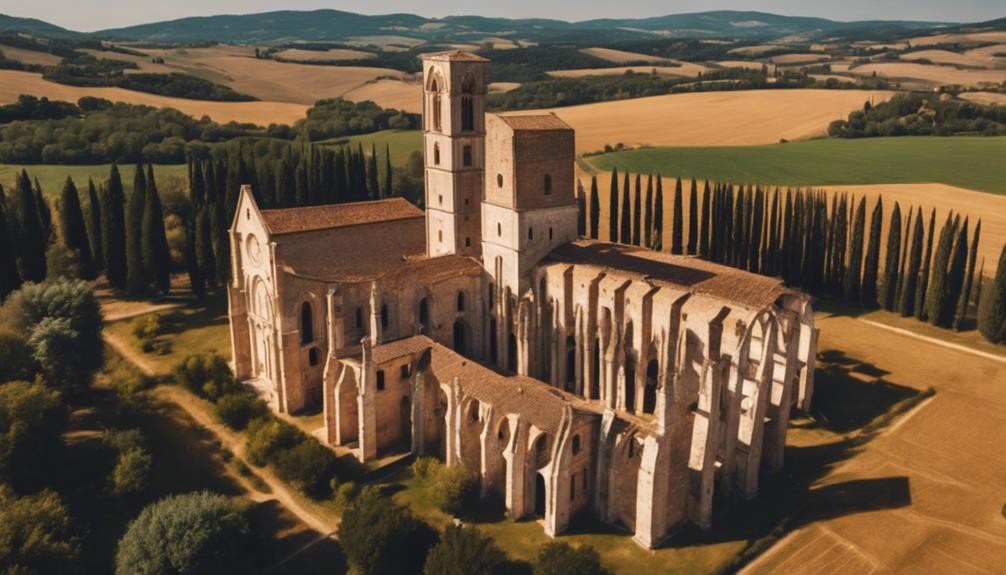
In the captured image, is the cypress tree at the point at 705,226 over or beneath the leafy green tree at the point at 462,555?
over

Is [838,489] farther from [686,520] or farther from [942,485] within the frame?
[686,520]

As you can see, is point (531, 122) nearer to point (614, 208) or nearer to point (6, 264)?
point (614, 208)

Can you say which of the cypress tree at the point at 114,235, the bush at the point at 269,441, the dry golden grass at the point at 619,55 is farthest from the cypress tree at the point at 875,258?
the dry golden grass at the point at 619,55

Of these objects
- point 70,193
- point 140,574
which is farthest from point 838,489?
point 70,193

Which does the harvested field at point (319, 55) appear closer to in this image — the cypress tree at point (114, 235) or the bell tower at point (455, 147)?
the cypress tree at point (114, 235)

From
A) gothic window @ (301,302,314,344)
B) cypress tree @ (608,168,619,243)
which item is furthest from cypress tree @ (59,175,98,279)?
cypress tree @ (608,168,619,243)
